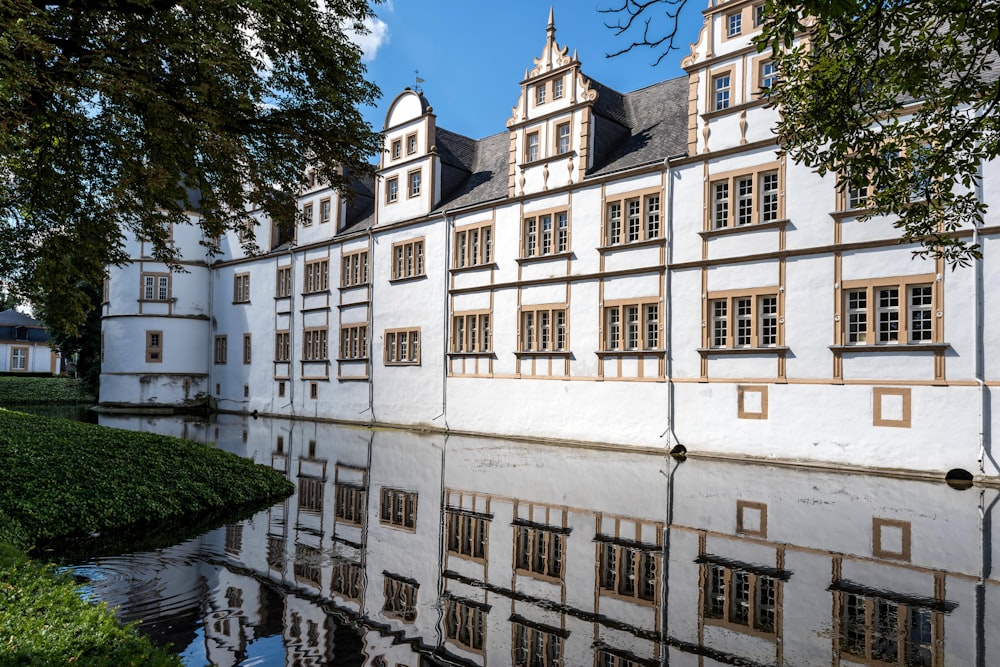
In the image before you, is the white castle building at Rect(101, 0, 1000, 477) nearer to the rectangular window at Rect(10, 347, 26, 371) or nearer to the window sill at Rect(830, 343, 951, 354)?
the window sill at Rect(830, 343, 951, 354)

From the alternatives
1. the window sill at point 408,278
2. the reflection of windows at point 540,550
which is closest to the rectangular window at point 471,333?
the window sill at point 408,278

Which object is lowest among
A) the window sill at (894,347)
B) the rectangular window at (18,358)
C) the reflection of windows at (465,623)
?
the reflection of windows at (465,623)

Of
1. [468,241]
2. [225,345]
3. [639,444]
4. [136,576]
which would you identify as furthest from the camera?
[225,345]

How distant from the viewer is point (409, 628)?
614cm

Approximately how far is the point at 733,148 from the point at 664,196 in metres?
2.31

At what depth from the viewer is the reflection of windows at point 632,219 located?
70.0ft

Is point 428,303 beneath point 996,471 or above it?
above

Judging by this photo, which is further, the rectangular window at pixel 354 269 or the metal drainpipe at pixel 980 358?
the rectangular window at pixel 354 269

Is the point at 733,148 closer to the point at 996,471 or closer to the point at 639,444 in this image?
the point at 639,444

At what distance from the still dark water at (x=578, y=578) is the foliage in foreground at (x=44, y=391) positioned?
42776mm

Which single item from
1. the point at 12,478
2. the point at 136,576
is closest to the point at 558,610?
the point at 136,576

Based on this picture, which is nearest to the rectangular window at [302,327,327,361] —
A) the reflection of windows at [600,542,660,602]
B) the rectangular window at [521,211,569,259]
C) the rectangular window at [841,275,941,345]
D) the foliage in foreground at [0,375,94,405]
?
the rectangular window at [521,211,569,259]

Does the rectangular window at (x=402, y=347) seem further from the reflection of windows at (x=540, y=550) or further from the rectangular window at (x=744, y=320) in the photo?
the reflection of windows at (x=540, y=550)

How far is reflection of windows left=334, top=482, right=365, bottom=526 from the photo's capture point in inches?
433
